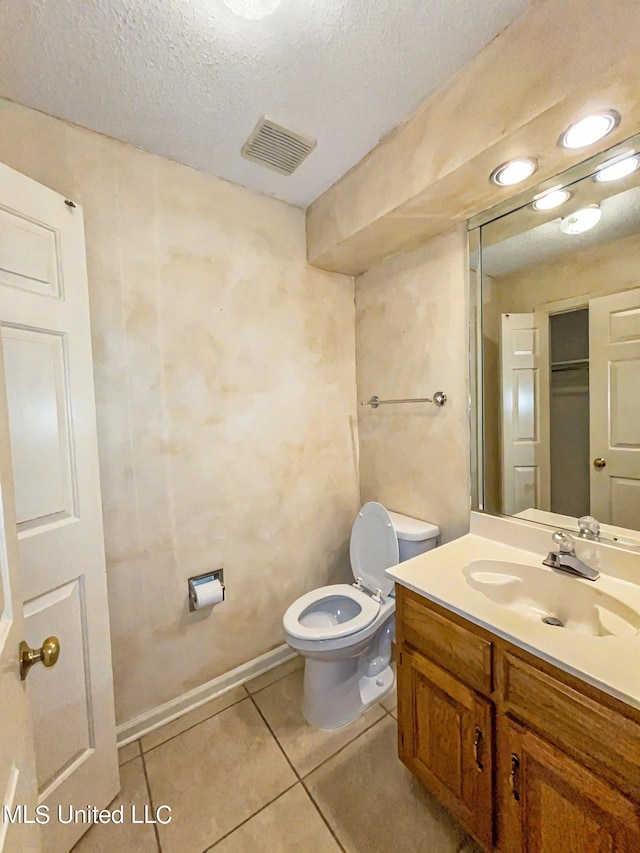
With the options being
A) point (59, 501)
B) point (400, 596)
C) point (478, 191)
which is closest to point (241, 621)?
point (400, 596)

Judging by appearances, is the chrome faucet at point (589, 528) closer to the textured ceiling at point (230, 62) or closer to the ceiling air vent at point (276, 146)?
the textured ceiling at point (230, 62)

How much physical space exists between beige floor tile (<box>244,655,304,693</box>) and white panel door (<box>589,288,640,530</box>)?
1.64 m

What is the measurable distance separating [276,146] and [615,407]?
1649 millimetres

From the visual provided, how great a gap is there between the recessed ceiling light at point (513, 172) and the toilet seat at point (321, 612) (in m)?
1.79

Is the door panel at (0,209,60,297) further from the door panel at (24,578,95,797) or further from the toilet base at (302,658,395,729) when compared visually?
the toilet base at (302,658,395,729)

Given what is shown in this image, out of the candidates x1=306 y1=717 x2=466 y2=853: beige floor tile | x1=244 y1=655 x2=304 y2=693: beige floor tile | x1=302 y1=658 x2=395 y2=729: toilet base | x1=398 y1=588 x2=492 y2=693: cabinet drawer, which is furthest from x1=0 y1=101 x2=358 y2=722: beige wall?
A: x1=398 y1=588 x2=492 y2=693: cabinet drawer

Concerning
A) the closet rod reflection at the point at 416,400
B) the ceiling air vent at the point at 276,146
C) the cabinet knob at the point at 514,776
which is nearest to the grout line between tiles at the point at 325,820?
the cabinet knob at the point at 514,776

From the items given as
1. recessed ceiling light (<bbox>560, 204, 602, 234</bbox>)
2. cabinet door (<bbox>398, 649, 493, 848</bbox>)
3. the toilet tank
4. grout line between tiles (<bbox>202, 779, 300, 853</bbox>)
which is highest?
recessed ceiling light (<bbox>560, 204, 602, 234</bbox>)

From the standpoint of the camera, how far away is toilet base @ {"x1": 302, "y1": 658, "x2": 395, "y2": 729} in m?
1.57

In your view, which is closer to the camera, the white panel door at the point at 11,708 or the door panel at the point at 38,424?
the white panel door at the point at 11,708

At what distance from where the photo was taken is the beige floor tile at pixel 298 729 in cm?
145

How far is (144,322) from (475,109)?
1412mm

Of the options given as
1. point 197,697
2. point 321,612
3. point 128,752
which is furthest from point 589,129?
point 128,752

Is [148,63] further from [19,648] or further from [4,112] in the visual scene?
[19,648]
